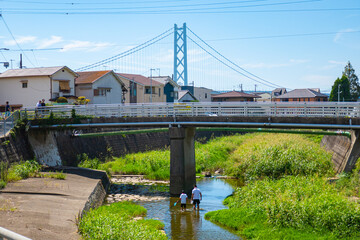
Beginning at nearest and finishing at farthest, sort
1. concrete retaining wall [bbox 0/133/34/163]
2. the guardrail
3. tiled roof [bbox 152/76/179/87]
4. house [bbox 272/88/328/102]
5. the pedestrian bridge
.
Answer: the guardrail → the pedestrian bridge → concrete retaining wall [bbox 0/133/34/163] → tiled roof [bbox 152/76/179/87] → house [bbox 272/88/328/102]

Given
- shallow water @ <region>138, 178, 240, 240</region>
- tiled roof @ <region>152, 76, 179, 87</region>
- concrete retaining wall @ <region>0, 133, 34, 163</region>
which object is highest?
tiled roof @ <region>152, 76, 179, 87</region>

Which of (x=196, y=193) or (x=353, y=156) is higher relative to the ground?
(x=353, y=156)

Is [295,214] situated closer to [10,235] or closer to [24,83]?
[10,235]

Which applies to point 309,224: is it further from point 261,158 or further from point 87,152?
point 87,152

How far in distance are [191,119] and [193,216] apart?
6.77m

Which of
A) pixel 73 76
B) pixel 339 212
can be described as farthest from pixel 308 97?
pixel 339 212

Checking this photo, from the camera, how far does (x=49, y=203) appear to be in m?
15.2

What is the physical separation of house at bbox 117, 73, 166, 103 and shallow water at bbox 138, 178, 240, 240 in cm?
3133

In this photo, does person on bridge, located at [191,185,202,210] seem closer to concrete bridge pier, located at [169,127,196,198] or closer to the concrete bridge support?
concrete bridge pier, located at [169,127,196,198]

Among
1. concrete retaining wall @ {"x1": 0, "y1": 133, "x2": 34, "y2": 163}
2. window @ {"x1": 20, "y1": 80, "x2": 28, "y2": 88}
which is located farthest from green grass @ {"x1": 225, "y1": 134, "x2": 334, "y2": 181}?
window @ {"x1": 20, "y1": 80, "x2": 28, "y2": 88}

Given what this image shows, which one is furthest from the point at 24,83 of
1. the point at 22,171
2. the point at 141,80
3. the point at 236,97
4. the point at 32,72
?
the point at 236,97

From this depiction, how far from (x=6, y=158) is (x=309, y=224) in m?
16.1

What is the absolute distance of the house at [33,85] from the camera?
3819cm

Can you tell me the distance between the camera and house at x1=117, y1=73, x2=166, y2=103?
53.8 m
